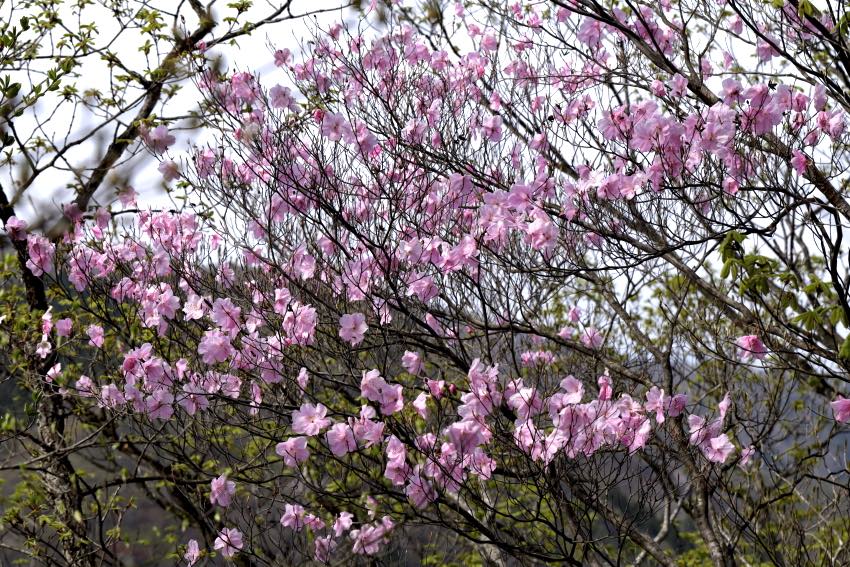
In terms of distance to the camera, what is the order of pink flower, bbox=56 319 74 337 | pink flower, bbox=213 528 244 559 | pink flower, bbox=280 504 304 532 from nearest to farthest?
pink flower, bbox=280 504 304 532 < pink flower, bbox=213 528 244 559 < pink flower, bbox=56 319 74 337

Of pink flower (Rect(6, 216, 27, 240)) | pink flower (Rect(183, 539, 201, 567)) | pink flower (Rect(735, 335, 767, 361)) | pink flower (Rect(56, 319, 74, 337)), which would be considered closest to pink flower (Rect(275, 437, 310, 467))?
pink flower (Rect(183, 539, 201, 567))

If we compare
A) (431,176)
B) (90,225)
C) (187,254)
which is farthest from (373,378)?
(90,225)

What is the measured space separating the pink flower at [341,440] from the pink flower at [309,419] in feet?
0.19

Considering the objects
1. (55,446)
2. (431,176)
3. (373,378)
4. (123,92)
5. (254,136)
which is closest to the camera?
(373,378)

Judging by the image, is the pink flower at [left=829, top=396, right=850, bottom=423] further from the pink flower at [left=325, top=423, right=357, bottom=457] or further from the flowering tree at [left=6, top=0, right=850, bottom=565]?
the pink flower at [left=325, top=423, right=357, bottom=457]

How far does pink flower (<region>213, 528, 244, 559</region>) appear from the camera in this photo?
15.7ft

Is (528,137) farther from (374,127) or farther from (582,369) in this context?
(582,369)

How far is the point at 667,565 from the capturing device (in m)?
5.29

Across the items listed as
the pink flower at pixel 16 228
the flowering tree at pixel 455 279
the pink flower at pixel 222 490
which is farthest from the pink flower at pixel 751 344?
the pink flower at pixel 16 228

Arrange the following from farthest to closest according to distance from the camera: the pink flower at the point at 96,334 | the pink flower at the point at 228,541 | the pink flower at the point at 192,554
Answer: the pink flower at the point at 96,334 < the pink flower at the point at 192,554 < the pink flower at the point at 228,541

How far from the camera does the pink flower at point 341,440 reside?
366cm

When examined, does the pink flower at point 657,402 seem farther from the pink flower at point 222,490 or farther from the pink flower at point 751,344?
the pink flower at point 222,490

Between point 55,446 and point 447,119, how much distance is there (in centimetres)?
367

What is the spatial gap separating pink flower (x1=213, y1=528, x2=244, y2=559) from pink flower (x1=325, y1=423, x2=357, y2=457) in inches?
57.3
